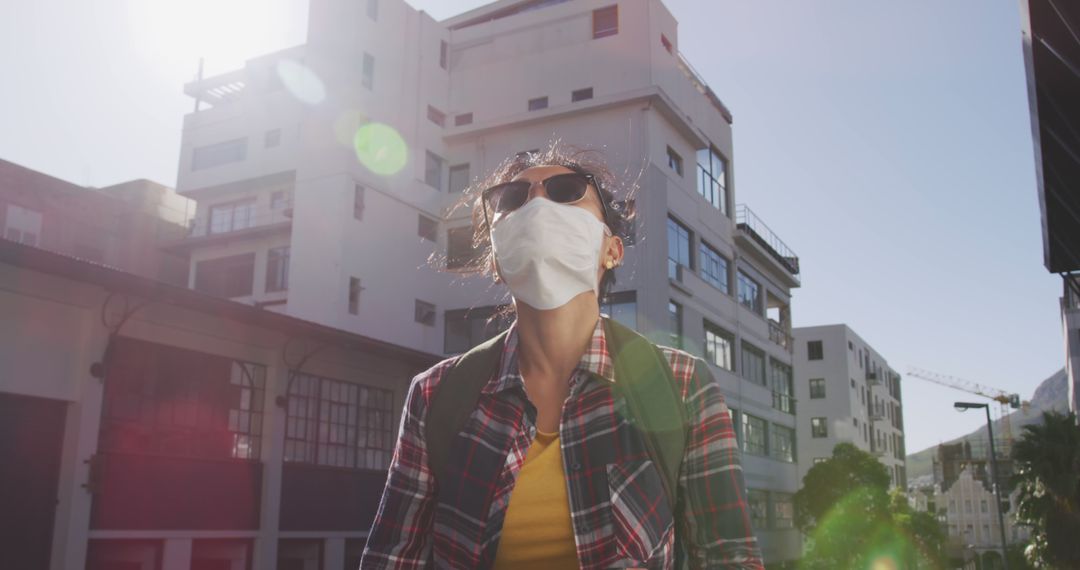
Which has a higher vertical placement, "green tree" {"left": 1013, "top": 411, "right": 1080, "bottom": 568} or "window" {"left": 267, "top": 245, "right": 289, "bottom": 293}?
"window" {"left": 267, "top": 245, "right": 289, "bottom": 293}

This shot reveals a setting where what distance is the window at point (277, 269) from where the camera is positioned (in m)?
40.2

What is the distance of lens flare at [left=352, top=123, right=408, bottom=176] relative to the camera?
34.8 m

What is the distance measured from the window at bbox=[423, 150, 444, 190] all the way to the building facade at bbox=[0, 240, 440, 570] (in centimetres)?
1419

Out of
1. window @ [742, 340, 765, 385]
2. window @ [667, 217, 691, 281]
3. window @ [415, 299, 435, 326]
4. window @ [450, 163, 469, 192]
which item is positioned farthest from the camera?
window @ [742, 340, 765, 385]

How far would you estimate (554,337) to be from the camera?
2.86m

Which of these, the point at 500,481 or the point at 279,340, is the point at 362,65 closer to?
the point at 279,340

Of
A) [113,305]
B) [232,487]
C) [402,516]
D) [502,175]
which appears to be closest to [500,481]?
[402,516]

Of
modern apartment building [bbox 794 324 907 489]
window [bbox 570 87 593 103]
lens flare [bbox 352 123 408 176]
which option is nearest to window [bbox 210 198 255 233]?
lens flare [bbox 352 123 408 176]

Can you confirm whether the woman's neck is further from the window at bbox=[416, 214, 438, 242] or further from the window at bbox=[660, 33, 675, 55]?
the window at bbox=[660, 33, 675, 55]

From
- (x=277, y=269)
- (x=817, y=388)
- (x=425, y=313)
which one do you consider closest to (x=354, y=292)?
(x=425, y=313)

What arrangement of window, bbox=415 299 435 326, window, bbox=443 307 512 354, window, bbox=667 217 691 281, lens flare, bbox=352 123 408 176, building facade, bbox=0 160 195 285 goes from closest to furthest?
window, bbox=667 217 691 281, lens flare, bbox=352 123 408 176, window, bbox=443 307 512 354, window, bbox=415 299 435 326, building facade, bbox=0 160 195 285

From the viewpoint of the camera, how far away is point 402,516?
2.70 metres

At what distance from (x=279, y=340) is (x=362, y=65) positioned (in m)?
16.8

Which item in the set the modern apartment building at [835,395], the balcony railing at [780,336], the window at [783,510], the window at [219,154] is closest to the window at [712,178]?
the balcony railing at [780,336]
